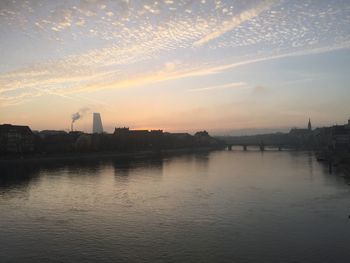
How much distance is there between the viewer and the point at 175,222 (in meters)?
22.0

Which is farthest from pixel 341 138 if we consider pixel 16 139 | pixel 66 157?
pixel 16 139

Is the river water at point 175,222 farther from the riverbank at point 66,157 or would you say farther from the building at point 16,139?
the building at point 16,139

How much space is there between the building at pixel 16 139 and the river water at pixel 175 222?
118 ft

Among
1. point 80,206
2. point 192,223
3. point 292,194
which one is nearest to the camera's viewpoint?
point 192,223

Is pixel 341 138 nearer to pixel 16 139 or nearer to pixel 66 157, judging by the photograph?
pixel 66 157

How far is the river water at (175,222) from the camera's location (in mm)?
16516

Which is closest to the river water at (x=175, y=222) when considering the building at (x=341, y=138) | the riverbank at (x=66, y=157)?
the riverbank at (x=66, y=157)

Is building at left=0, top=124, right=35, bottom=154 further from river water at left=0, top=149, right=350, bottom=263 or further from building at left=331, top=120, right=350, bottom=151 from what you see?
building at left=331, top=120, right=350, bottom=151

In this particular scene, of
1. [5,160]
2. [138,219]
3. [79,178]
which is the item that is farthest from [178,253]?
[5,160]

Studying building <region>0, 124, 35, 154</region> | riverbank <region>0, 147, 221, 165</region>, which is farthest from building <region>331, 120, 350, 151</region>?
building <region>0, 124, 35, 154</region>

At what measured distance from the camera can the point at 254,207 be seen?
26000 mm

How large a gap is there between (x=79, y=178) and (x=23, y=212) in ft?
62.8

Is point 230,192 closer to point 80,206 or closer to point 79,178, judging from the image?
point 80,206

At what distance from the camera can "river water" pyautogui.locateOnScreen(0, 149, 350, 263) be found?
16.5m
